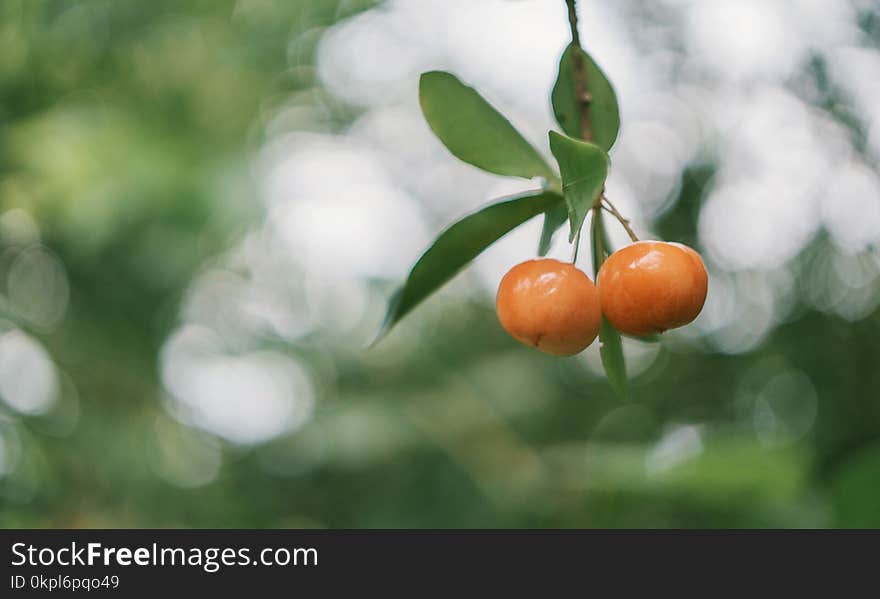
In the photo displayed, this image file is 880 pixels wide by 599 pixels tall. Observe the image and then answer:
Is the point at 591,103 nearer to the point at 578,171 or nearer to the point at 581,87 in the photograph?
the point at 581,87

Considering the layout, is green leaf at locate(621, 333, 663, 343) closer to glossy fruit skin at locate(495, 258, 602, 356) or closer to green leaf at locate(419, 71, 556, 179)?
glossy fruit skin at locate(495, 258, 602, 356)

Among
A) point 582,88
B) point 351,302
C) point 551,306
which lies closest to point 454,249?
point 551,306

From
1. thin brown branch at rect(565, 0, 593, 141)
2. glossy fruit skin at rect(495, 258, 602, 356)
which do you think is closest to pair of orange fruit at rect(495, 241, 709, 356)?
glossy fruit skin at rect(495, 258, 602, 356)

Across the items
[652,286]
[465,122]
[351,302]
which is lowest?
[652,286]

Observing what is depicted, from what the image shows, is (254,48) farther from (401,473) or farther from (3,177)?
(401,473)

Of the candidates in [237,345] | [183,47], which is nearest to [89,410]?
[237,345]

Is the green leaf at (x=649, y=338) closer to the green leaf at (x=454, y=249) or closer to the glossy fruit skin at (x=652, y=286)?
the glossy fruit skin at (x=652, y=286)
